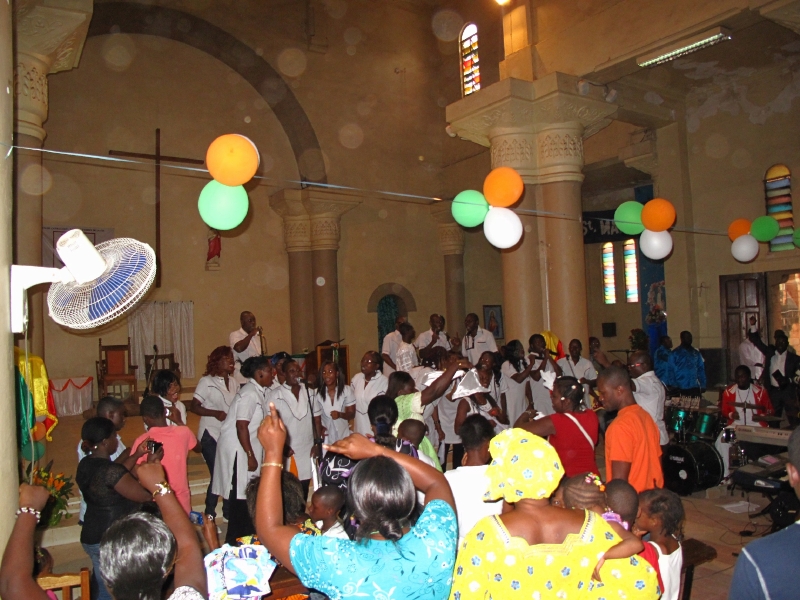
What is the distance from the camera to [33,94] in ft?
23.2

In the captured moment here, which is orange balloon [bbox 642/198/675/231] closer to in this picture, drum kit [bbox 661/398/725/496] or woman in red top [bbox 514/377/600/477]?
drum kit [bbox 661/398/725/496]

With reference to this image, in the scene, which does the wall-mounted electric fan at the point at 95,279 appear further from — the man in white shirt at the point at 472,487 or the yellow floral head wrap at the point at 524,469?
the yellow floral head wrap at the point at 524,469

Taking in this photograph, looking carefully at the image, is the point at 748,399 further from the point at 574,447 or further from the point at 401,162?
the point at 401,162

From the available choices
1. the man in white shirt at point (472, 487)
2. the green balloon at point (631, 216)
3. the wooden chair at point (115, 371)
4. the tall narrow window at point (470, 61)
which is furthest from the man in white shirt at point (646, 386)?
the tall narrow window at point (470, 61)

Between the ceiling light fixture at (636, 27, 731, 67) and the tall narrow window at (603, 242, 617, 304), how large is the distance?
1163cm

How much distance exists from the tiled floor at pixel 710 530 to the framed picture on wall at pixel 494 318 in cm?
1008

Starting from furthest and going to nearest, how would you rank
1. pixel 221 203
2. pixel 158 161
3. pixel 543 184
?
pixel 158 161 < pixel 543 184 < pixel 221 203

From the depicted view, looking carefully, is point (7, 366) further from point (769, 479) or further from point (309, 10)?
point (309, 10)

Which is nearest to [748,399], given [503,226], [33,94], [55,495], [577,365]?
[577,365]

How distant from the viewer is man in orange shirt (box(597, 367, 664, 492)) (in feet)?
12.6

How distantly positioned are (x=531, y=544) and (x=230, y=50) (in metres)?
15.5

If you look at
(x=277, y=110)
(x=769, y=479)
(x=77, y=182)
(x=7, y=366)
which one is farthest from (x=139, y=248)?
(x=277, y=110)

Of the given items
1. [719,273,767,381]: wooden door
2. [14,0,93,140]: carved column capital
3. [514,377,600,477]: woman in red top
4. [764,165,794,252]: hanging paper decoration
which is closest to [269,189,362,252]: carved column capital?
[14,0,93,140]: carved column capital

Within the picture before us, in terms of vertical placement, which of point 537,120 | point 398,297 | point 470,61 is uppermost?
point 470,61
